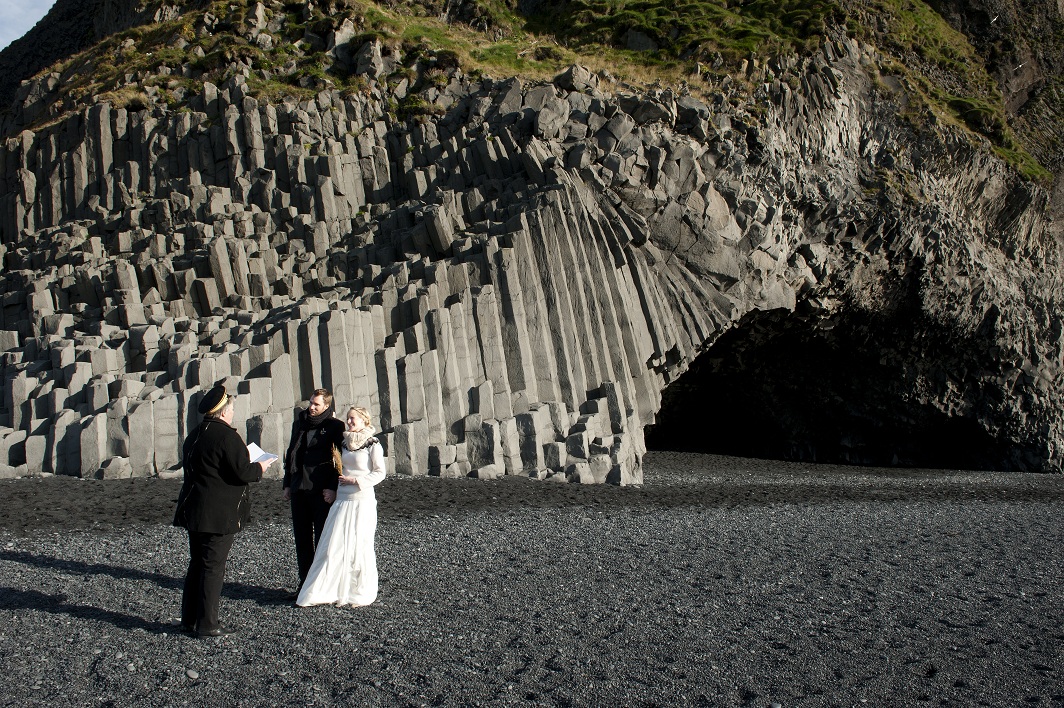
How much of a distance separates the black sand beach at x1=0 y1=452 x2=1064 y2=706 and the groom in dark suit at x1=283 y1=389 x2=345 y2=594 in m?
0.49

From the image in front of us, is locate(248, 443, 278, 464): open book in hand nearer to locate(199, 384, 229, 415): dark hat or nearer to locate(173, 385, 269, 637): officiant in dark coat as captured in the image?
locate(173, 385, 269, 637): officiant in dark coat

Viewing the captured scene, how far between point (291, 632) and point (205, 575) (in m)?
0.63

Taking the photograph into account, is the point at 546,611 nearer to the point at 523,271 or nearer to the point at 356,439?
the point at 356,439

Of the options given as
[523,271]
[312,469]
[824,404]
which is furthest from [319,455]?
[824,404]

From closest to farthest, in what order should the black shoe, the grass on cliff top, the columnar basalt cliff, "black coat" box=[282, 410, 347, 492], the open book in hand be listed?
1. the black shoe
2. the open book in hand
3. "black coat" box=[282, 410, 347, 492]
4. the columnar basalt cliff
5. the grass on cliff top

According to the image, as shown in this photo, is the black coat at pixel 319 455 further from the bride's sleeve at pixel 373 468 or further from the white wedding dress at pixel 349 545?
→ the bride's sleeve at pixel 373 468

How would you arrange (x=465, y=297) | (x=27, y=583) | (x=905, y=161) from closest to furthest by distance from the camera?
(x=27, y=583) → (x=465, y=297) → (x=905, y=161)

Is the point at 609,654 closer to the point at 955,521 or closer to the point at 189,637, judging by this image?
the point at 189,637

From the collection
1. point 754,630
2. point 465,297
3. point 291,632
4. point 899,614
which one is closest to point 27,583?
point 291,632

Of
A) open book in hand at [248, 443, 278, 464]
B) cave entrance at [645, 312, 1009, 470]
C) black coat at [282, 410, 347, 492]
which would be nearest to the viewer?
open book in hand at [248, 443, 278, 464]

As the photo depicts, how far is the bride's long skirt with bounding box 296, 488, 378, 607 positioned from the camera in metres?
5.76

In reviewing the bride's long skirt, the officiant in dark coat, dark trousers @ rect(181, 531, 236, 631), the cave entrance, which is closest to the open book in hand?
the officiant in dark coat

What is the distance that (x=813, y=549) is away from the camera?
8117 mm

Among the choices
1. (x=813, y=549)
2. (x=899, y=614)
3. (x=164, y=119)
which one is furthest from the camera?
(x=164, y=119)
